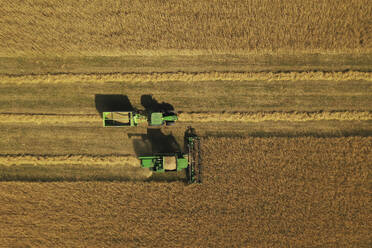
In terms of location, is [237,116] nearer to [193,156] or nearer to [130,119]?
[193,156]

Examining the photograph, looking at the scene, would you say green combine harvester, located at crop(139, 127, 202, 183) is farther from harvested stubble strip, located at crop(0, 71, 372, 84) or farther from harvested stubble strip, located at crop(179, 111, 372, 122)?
harvested stubble strip, located at crop(0, 71, 372, 84)

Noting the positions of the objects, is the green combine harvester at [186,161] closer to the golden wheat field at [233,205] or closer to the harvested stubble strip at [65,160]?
the golden wheat field at [233,205]

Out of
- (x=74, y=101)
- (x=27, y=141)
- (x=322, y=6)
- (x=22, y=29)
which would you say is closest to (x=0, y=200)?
(x=27, y=141)

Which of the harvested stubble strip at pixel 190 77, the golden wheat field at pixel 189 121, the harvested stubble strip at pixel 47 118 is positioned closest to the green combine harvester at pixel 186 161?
the golden wheat field at pixel 189 121

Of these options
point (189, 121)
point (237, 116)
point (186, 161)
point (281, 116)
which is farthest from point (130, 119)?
point (281, 116)

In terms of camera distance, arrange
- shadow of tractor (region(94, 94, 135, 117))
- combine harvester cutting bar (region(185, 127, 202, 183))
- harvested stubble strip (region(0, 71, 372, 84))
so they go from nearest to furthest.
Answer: combine harvester cutting bar (region(185, 127, 202, 183)) → harvested stubble strip (region(0, 71, 372, 84)) → shadow of tractor (region(94, 94, 135, 117))

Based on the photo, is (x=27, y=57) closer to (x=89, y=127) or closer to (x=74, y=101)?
(x=74, y=101)

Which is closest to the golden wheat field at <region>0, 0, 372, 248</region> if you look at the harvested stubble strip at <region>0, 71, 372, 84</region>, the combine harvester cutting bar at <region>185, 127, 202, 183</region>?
the harvested stubble strip at <region>0, 71, 372, 84</region>
